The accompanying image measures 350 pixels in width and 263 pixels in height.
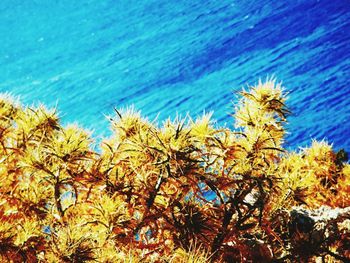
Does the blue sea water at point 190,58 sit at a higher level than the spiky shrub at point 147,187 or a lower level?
higher

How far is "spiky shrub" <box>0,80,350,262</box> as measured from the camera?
117cm

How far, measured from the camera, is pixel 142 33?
1516 cm

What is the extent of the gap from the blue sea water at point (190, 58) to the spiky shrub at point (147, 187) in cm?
556

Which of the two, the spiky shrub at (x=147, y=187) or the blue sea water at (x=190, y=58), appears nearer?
the spiky shrub at (x=147, y=187)

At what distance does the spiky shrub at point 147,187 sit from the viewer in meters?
1.17

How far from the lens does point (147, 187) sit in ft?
4.09

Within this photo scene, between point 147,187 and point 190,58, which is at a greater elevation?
point 190,58

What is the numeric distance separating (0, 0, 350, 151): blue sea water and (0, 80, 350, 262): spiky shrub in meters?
5.56

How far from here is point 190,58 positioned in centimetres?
1236

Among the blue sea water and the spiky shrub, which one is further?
the blue sea water

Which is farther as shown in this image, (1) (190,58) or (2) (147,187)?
(1) (190,58)

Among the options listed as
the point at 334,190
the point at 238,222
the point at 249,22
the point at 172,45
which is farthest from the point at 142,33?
the point at 238,222

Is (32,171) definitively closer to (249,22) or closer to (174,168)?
(174,168)

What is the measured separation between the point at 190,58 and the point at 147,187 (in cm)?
1133
